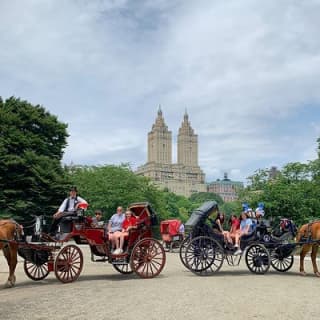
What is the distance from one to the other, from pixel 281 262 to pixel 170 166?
165 m

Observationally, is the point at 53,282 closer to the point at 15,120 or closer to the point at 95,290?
the point at 95,290

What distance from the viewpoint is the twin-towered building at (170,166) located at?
172 m

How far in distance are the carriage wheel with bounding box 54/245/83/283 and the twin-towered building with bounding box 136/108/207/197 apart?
153017mm

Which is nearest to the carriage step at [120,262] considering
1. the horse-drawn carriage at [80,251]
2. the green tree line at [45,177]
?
the horse-drawn carriage at [80,251]

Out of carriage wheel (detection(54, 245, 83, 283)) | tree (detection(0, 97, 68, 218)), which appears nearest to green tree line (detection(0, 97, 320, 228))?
tree (detection(0, 97, 68, 218))

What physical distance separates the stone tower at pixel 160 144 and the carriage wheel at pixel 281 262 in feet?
538

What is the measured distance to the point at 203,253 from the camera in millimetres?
13883

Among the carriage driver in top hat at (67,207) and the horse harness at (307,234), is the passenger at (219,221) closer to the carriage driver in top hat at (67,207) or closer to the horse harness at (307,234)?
the horse harness at (307,234)

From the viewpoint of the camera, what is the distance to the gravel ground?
7.93 m

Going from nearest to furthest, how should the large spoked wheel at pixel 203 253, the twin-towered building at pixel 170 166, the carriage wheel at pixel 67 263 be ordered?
the carriage wheel at pixel 67 263
the large spoked wheel at pixel 203 253
the twin-towered building at pixel 170 166

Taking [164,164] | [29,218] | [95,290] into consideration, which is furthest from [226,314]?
[164,164]

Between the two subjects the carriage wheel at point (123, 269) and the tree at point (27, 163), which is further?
the tree at point (27, 163)

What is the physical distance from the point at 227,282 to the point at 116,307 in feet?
14.2

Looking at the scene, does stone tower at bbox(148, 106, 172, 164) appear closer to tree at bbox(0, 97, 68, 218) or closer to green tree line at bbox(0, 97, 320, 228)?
green tree line at bbox(0, 97, 320, 228)
